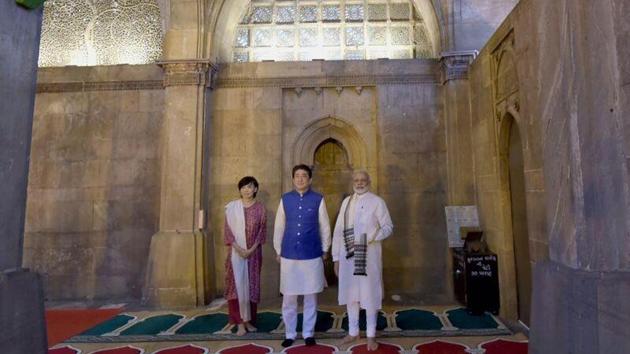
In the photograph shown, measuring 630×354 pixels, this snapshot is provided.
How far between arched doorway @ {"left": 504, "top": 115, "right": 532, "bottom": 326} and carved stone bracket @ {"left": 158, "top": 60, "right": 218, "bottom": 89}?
4.69 m

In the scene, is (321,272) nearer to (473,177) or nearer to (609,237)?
(609,237)

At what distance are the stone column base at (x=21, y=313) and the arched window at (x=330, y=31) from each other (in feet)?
18.1

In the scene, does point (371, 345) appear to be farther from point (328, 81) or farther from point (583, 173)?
point (328, 81)

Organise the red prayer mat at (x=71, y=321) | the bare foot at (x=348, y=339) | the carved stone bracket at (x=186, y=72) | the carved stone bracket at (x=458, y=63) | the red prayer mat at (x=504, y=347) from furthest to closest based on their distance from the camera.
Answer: the carved stone bracket at (x=186, y=72) < the carved stone bracket at (x=458, y=63) < the red prayer mat at (x=71, y=321) < the bare foot at (x=348, y=339) < the red prayer mat at (x=504, y=347)

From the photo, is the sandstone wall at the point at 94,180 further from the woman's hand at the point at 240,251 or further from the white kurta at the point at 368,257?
the white kurta at the point at 368,257

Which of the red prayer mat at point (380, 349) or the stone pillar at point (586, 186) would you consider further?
the red prayer mat at point (380, 349)

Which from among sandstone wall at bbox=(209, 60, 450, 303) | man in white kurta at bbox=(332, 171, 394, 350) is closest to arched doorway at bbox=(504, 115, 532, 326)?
sandstone wall at bbox=(209, 60, 450, 303)

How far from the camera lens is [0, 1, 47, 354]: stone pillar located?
7.19ft

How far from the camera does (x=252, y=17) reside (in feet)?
23.2

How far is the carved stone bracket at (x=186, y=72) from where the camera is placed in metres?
6.17

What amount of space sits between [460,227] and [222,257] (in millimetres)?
3877

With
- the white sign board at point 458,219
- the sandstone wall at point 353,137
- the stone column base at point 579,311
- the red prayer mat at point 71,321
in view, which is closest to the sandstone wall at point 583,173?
the stone column base at point 579,311

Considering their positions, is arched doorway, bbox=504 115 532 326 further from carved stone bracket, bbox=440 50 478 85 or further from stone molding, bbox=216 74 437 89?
stone molding, bbox=216 74 437 89

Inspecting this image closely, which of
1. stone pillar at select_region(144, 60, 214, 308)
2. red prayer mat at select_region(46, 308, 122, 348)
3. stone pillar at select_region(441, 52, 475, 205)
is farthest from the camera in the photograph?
stone pillar at select_region(441, 52, 475, 205)
